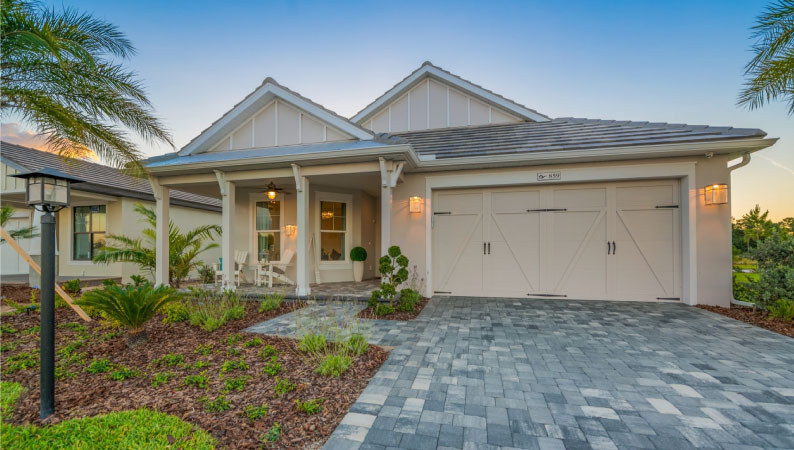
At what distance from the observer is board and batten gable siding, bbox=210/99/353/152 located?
21.9 feet

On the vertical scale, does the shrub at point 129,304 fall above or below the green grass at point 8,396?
above

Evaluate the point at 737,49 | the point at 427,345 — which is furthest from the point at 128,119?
the point at 737,49

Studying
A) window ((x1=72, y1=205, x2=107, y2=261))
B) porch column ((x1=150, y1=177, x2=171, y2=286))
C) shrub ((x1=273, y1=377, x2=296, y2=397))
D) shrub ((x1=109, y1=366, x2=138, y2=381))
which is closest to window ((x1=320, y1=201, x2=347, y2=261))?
porch column ((x1=150, y1=177, x2=171, y2=286))

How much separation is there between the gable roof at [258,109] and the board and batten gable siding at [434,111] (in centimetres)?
313

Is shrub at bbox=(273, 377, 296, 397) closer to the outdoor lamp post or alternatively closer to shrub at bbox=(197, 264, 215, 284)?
the outdoor lamp post

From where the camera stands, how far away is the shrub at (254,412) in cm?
220

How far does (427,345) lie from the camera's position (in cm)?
365

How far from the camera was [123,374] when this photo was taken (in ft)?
9.89

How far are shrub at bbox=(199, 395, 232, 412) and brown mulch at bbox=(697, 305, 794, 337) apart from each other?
6733mm

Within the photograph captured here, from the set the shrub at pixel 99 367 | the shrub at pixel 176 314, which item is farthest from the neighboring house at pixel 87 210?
the shrub at pixel 99 367

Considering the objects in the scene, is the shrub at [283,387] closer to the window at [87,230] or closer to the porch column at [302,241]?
the porch column at [302,241]

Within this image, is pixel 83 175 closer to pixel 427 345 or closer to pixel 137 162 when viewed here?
pixel 137 162

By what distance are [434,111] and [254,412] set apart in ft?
28.3

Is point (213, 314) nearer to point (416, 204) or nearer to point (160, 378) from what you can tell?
point (160, 378)
